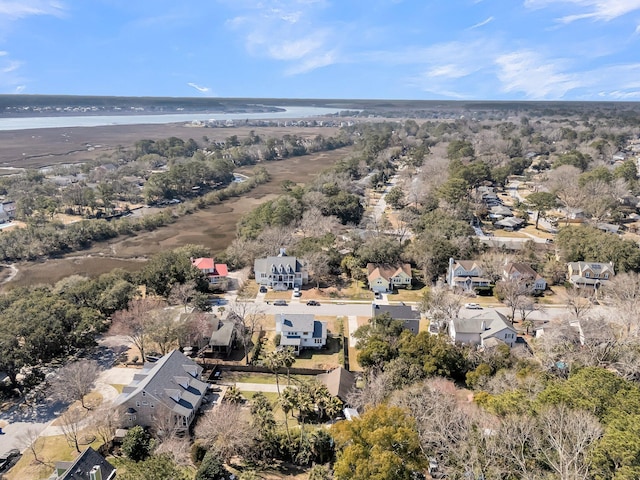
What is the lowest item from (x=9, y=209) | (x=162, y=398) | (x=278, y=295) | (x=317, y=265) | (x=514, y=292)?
(x=278, y=295)

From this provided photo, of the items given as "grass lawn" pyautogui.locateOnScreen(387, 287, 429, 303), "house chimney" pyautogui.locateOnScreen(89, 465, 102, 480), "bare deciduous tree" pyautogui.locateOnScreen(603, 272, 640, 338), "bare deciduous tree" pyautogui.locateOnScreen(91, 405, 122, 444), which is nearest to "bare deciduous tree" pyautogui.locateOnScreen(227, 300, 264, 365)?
"bare deciduous tree" pyautogui.locateOnScreen(91, 405, 122, 444)

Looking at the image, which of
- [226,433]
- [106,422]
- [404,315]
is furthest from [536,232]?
[106,422]

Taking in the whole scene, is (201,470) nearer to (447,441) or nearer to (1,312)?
(447,441)

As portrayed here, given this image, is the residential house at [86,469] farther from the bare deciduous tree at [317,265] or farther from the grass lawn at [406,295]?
the grass lawn at [406,295]

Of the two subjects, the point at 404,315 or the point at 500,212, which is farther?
the point at 500,212

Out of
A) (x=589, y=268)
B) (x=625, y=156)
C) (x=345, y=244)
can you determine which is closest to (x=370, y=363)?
(x=345, y=244)

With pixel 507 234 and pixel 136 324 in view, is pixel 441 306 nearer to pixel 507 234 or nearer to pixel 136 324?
pixel 136 324
